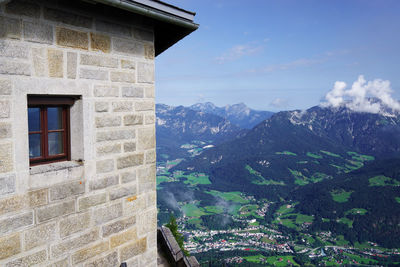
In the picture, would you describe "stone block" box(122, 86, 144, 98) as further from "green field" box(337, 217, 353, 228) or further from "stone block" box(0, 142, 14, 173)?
"green field" box(337, 217, 353, 228)

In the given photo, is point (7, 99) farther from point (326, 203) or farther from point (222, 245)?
point (326, 203)

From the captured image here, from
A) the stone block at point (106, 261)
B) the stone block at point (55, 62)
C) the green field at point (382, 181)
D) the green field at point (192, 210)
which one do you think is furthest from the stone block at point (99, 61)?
the green field at point (382, 181)

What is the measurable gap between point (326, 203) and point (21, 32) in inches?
7395

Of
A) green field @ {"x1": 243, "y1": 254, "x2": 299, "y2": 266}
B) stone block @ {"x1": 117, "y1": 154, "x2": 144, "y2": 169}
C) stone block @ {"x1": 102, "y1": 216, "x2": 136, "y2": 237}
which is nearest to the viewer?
stone block @ {"x1": 102, "y1": 216, "x2": 136, "y2": 237}

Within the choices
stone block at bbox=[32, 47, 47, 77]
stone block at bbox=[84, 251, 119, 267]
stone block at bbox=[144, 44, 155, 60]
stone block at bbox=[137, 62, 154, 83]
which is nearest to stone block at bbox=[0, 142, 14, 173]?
stone block at bbox=[32, 47, 47, 77]

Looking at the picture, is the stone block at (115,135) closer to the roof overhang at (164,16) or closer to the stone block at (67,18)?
the stone block at (67,18)

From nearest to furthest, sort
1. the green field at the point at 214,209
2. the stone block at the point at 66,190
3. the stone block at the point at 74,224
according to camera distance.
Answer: the stone block at the point at 66,190 → the stone block at the point at 74,224 → the green field at the point at 214,209

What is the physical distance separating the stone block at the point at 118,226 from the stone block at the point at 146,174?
0.63 meters

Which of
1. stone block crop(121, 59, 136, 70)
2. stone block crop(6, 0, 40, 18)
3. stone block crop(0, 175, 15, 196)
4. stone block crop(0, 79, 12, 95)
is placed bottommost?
stone block crop(0, 175, 15, 196)

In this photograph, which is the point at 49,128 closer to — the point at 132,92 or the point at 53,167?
the point at 53,167

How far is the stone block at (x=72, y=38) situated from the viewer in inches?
143

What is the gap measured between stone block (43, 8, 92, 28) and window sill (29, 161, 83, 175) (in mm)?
1853

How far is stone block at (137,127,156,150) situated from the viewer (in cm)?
466

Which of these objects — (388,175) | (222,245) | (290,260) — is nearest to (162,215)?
(222,245)
